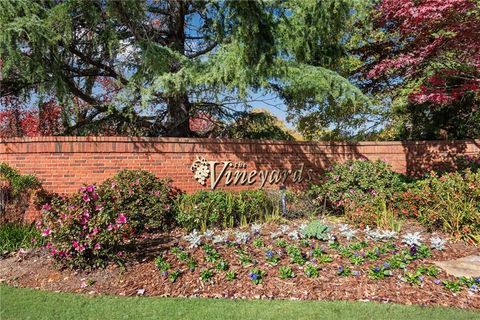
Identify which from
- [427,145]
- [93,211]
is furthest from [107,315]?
[427,145]

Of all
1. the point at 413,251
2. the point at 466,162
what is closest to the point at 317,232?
the point at 413,251

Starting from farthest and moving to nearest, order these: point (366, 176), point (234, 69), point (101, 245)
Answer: point (366, 176)
point (234, 69)
point (101, 245)

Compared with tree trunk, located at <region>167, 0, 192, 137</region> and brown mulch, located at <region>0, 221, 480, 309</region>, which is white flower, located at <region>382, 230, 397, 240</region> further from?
tree trunk, located at <region>167, 0, 192, 137</region>

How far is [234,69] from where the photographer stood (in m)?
7.23

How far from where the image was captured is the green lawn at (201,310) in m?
3.75

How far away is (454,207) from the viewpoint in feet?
20.3

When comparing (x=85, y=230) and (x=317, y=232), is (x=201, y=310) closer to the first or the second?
(x=85, y=230)

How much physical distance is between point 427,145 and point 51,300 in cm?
1036

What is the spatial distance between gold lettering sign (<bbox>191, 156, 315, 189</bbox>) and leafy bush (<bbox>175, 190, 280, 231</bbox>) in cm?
97

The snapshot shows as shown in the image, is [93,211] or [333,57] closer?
[93,211]

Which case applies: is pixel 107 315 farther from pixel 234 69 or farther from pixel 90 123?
pixel 90 123

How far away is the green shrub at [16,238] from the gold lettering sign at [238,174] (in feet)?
10.5

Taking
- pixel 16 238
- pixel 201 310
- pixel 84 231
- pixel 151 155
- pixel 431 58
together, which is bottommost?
pixel 201 310

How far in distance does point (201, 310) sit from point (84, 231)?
189cm
